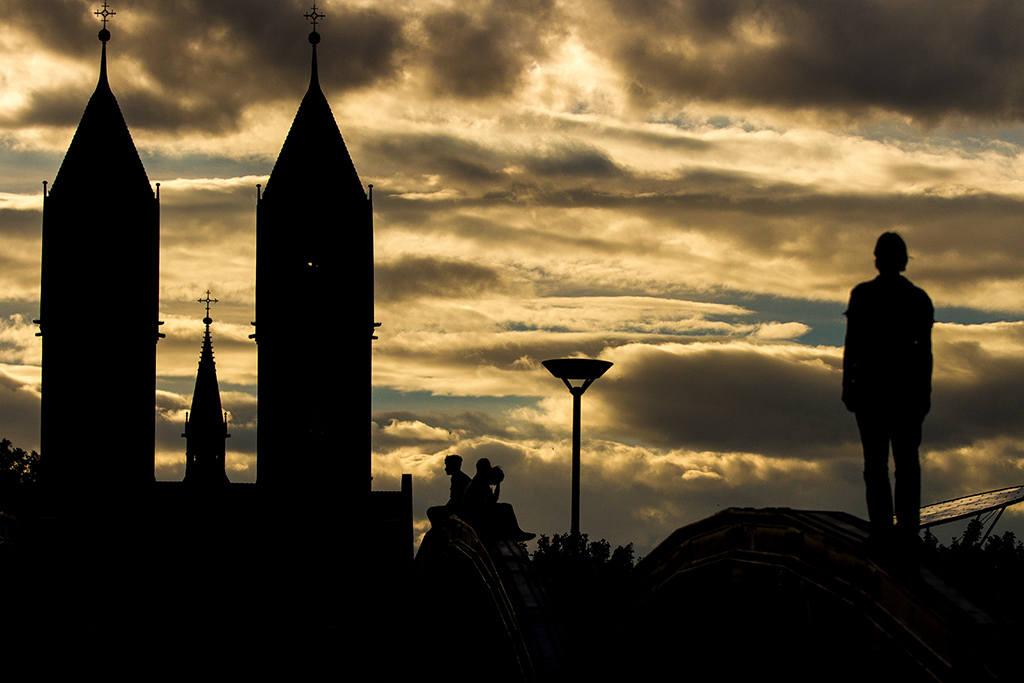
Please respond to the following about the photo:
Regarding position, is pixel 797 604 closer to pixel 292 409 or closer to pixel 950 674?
pixel 950 674

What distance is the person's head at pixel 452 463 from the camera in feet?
72.1

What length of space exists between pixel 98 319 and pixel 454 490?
3844 centimetres

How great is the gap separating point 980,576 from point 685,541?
5741 mm

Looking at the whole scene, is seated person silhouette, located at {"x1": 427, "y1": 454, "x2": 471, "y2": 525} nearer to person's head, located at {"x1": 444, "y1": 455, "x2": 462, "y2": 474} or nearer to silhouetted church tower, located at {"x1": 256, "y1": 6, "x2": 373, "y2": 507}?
person's head, located at {"x1": 444, "y1": 455, "x2": 462, "y2": 474}

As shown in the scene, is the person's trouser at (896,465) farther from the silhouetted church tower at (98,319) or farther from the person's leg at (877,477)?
the silhouetted church tower at (98,319)

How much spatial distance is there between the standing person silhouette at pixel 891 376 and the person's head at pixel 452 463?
489 inches

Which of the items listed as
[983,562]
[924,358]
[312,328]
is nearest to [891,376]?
[924,358]

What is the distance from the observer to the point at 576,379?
21.1 m

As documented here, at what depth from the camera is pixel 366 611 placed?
49188 millimetres

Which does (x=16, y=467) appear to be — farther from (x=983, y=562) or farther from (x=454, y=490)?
(x=983, y=562)

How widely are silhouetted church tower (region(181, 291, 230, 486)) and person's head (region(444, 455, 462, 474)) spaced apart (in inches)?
1992

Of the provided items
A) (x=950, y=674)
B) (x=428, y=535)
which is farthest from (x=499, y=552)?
(x=950, y=674)

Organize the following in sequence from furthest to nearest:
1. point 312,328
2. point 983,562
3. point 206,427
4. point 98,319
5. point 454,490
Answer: point 206,427 → point 98,319 → point 312,328 → point 454,490 → point 983,562

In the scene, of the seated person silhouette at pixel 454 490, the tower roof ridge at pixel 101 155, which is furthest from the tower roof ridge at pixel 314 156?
the seated person silhouette at pixel 454 490
